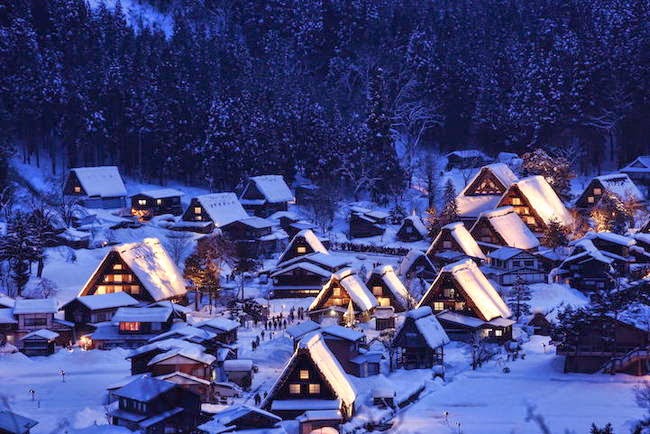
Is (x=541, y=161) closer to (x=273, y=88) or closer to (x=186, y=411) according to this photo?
(x=273, y=88)

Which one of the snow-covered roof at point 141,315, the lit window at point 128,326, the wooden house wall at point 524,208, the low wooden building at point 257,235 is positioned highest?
the wooden house wall at point 524,208

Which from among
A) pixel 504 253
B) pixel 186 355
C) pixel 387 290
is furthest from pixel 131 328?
pixel 504 253

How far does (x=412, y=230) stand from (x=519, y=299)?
16.2m

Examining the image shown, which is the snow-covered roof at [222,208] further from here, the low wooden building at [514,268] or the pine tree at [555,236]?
the pine tree at [555,236]

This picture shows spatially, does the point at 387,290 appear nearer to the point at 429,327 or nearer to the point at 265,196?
the point at 429,327

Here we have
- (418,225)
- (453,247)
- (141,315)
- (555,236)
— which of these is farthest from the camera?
(418,225)

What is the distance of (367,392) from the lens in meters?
36.0

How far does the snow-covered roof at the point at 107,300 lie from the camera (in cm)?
4481

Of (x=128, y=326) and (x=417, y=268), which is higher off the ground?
(x=417, y=268)

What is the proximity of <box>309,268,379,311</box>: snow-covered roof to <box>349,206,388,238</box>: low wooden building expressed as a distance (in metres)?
17.3

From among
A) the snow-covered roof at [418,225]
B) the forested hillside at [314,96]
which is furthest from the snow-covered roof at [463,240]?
the forested hillside at [314,96]

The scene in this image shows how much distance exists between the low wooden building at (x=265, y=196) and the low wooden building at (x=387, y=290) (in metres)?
20.4

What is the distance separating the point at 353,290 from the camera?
147 feet

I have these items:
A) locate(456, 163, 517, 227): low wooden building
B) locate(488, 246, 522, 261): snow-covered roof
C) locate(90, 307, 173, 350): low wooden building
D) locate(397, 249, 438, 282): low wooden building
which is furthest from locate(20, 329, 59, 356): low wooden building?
locate(456, 163, 517, 227): low wooden building
